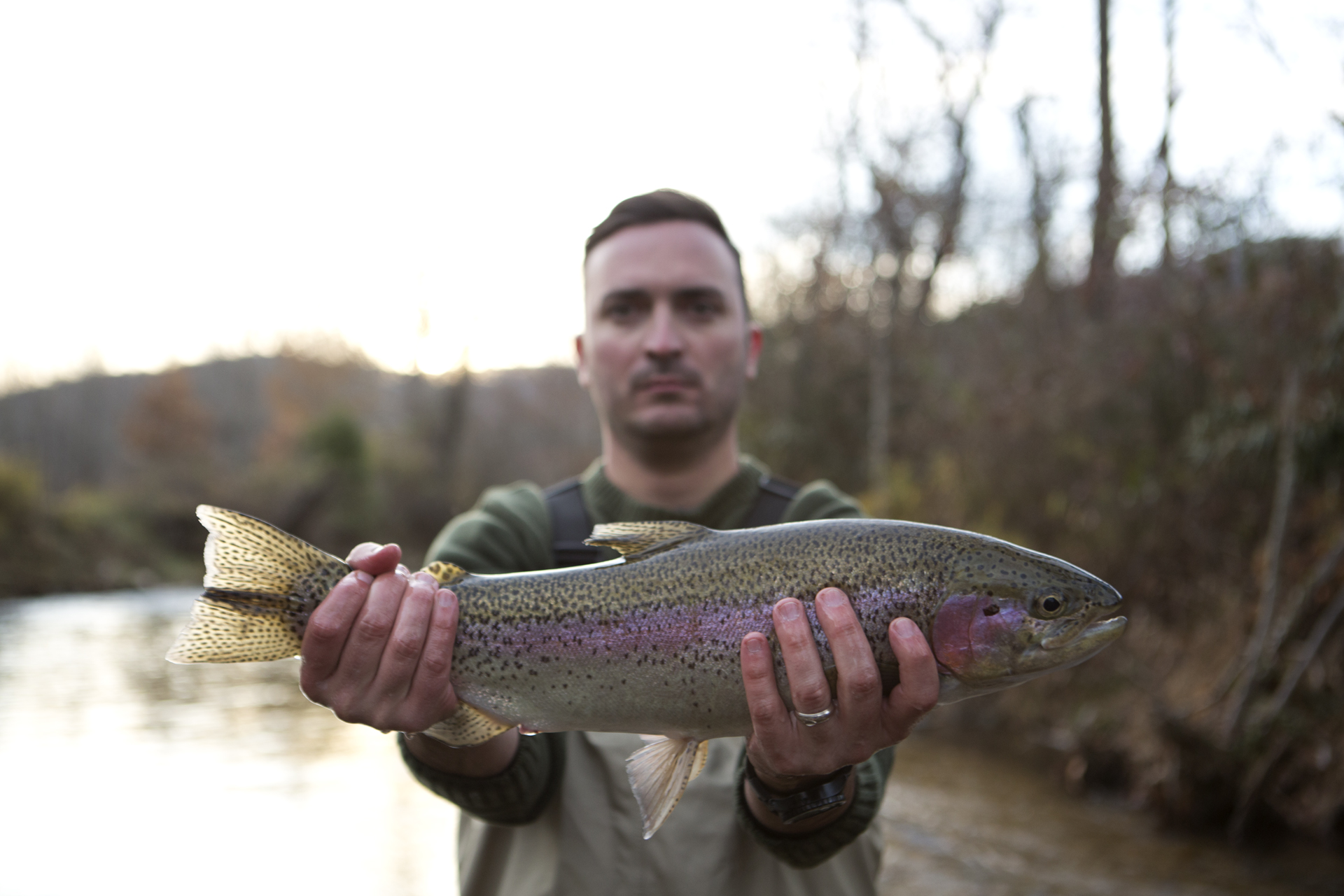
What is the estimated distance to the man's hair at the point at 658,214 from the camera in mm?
3365

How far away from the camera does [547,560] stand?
10.9 ft

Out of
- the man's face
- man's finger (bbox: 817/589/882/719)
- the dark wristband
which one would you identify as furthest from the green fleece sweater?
man's finger (bbox: 817/589/882/719)

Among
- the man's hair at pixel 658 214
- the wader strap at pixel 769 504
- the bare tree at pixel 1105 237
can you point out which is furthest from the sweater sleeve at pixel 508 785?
Answer: the bare tree at pixel 1105 237

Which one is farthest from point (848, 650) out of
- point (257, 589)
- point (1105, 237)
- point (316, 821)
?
point (1105, 237)

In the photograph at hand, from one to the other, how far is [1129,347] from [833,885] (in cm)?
999

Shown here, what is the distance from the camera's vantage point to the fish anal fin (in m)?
2.45

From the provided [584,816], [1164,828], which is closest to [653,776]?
[584,816]

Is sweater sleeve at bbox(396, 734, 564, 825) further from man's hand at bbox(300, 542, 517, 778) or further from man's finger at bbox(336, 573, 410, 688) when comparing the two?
man's finger at bbox(336, 573, 410, 688)

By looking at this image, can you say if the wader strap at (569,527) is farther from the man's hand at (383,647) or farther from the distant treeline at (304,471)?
the distant treeline at (304,471)

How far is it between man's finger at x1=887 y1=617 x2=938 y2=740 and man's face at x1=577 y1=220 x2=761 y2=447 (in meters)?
1.28

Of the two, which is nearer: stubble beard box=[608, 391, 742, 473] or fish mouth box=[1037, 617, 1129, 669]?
fish mouth box=[1037, 617, 1129, 669]

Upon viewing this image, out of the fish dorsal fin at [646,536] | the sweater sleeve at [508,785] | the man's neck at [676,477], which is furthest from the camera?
the man's neck at [676,477]

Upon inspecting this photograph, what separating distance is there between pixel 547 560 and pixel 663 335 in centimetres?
94

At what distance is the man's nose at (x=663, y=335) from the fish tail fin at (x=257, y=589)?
1329mm
